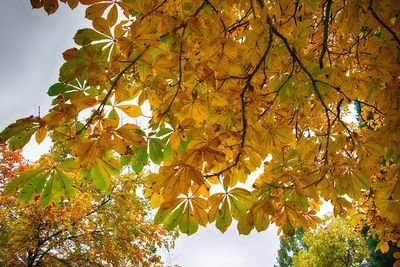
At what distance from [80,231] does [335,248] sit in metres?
14.3

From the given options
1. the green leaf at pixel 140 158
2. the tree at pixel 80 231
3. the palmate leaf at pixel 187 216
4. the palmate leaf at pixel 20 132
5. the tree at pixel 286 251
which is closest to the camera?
the palmate leaf at pixel 20 132

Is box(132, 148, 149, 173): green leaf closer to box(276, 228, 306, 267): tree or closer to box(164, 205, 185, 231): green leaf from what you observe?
box(164, 205, 185, 231): green leaf

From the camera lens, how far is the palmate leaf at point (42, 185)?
1071 millimetres

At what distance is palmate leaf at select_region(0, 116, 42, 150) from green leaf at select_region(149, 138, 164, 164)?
1.24ft

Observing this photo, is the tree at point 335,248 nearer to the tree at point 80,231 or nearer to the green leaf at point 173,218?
the tree at point 80,231

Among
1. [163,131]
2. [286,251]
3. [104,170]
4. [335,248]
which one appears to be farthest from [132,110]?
[286,251]

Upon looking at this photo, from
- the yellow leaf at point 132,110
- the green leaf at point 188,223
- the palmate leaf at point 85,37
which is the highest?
the palmate leaf at point 85,37

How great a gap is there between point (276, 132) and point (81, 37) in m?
0.89

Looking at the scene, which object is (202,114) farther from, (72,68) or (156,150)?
(72,68)

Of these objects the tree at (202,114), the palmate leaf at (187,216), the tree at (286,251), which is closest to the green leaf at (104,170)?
the tree at (202,114)

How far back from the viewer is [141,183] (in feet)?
29.7

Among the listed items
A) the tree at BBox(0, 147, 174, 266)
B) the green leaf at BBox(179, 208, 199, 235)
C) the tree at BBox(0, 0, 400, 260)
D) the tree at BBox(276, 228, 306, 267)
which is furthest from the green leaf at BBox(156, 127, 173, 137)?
the tree at BBox(276, 228, 306, 267)

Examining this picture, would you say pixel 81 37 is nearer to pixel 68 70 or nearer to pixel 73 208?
pixel 68 70

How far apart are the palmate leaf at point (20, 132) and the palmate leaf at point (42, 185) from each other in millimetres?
125
